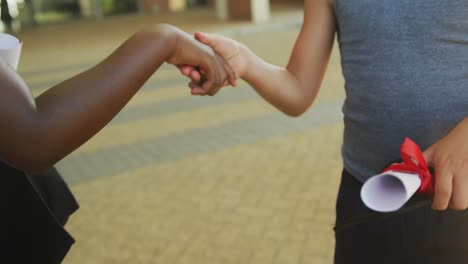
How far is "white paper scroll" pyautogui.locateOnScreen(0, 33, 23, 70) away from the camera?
99 cm

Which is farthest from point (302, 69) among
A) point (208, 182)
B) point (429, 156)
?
point (208, 182)

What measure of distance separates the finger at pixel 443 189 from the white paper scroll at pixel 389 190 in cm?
6

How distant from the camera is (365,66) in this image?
1.22m

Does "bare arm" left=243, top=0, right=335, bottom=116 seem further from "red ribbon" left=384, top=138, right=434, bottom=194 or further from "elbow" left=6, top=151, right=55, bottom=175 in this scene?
"elbow" left=6, top=151, right=55, bottom=175

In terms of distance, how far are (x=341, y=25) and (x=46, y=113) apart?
2.43 ft

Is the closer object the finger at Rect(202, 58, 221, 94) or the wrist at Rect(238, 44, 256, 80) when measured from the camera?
the finger at Rect(202, 58, 221, 94)

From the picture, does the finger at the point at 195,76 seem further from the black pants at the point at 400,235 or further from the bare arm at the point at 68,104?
the black pants at the point at 400,235

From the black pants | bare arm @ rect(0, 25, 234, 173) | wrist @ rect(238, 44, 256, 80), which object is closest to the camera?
bare arm @ rect(0, 25, 234, 173)

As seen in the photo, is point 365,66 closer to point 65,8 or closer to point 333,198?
point 333,198

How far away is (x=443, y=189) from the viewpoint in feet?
3.10

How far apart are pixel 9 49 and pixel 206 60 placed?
0.40m

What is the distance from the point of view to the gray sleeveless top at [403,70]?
1117 millimetres

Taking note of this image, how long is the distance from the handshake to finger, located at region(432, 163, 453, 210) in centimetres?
52

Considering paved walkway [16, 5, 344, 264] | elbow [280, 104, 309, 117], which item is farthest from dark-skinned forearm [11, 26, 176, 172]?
paved walkway [16, 5, 344, 264]
